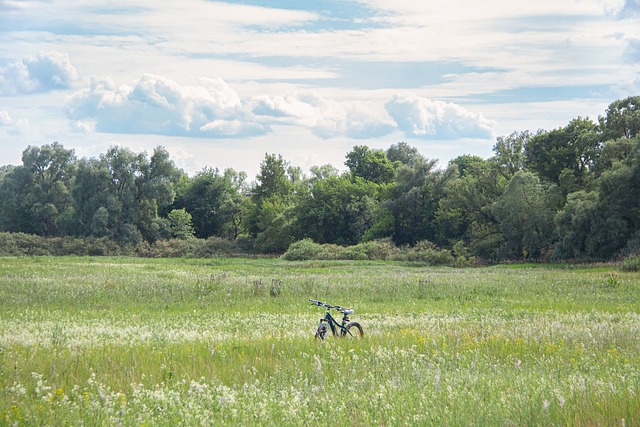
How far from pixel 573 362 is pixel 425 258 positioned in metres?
65.8

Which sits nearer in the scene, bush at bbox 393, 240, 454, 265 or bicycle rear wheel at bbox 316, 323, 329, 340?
bicycle rear wheel at bbox 316, 323, 329, 340

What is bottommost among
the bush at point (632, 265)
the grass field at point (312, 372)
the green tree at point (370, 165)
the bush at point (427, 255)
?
the bush at point (427, 255)

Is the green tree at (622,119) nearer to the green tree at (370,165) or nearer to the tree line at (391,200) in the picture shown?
the tree line at (391,200)

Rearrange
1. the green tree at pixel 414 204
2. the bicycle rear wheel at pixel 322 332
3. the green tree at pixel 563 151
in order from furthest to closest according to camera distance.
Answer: the green tree at pixel 414 204 < the green tree at pixel 563 151 < the bicycle rear wheel at pixel 322 332

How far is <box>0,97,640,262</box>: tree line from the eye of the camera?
62188 mm

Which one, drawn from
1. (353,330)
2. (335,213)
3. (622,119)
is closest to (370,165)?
(335,213)

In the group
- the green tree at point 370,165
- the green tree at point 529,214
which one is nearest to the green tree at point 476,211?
the green tree at point 529,214

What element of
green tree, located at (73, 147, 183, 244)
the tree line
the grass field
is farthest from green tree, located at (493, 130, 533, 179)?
the grass field

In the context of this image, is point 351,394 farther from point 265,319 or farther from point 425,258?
point 425,258

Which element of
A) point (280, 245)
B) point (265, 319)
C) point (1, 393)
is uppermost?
point (1, 393)

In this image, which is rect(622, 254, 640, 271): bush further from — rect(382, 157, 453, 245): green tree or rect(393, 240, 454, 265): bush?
rect(382, 157, 453, 245): green tree

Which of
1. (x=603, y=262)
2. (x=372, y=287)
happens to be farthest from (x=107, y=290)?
(x=603, y=262)

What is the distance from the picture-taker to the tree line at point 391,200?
62188 mm

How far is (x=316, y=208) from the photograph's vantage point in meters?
104
